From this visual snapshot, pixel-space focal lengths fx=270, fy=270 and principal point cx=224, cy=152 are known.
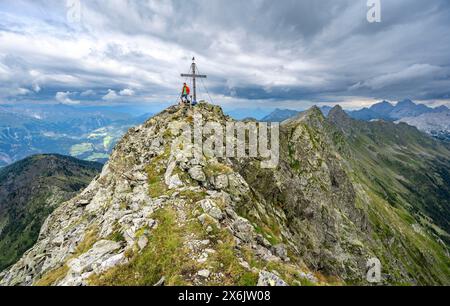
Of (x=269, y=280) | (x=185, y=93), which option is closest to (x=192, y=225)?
(x=269, y=280)

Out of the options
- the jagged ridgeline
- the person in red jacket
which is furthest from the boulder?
the person in red jacket

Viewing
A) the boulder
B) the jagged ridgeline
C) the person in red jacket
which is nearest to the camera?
the boulder

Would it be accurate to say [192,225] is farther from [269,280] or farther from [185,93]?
[185,93]

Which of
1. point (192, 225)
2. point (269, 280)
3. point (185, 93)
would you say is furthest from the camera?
point (185, 93)

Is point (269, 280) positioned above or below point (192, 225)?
below

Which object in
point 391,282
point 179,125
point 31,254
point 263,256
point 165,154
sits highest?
point 179,125

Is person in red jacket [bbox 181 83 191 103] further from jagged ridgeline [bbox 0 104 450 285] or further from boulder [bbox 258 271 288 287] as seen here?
boulder [bbox 258 271 288 287]

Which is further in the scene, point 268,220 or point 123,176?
point 268,220

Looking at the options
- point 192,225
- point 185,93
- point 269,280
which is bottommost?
point 269,280

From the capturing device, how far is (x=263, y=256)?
1019 inches

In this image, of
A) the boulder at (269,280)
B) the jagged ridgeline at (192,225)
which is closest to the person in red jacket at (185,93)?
the jagged ridgeline at (192,225)
